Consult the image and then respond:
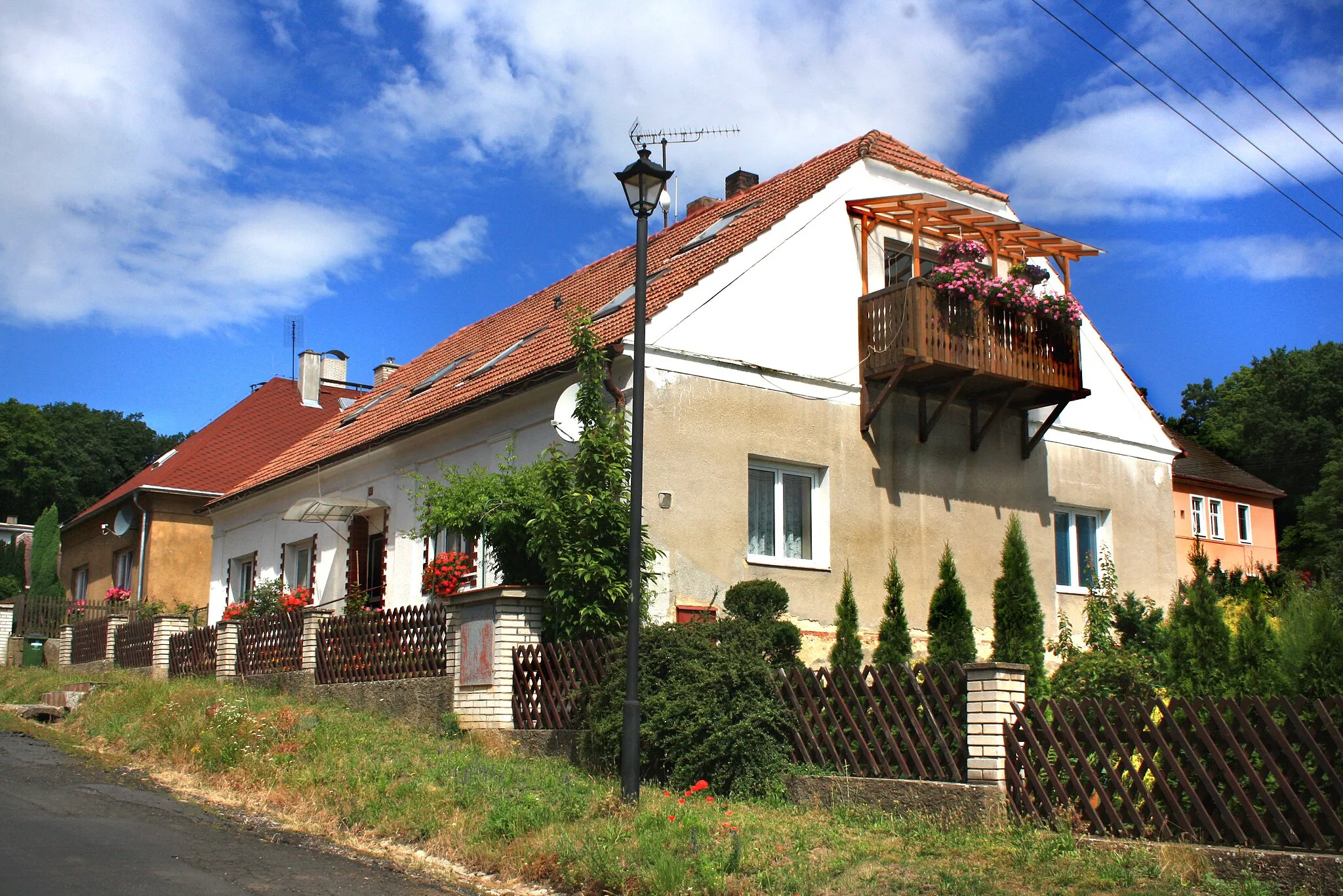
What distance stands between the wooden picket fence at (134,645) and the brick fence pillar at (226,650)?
8.43 ft

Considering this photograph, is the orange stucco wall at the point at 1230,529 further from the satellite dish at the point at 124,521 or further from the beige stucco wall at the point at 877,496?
the satellite dish at the point at 124,521

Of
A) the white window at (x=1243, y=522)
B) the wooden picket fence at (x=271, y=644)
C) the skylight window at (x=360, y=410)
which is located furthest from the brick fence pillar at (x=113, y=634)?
the white window at (x=1243, y=522)

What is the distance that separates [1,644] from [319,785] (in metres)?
18.8

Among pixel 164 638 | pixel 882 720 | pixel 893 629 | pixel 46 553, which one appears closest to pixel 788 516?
pixel 893 629

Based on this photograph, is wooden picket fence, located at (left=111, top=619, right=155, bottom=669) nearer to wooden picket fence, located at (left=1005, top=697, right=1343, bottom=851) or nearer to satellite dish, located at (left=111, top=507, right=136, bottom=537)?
satellite dish, located at (left=111, top=507, right=136, bottom=537)

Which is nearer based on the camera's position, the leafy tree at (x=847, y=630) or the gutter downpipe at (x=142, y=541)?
the leafy tree at (x=847, y=630)

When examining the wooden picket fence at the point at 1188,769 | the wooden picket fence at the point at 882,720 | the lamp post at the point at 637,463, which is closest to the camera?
the wooden picket fence at the point at 1188,769

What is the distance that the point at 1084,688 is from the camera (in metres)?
13.6

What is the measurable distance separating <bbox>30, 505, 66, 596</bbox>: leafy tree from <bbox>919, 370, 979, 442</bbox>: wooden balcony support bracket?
28486 millimetres

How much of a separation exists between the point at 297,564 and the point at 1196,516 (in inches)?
1199

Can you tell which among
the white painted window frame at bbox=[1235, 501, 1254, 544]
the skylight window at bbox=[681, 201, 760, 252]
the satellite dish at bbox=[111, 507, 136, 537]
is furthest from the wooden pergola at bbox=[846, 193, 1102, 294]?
the white painted window frame at bbox=[1235, 501, 1254, 544]

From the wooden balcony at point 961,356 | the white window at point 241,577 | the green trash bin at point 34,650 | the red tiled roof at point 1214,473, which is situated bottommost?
the green trash bin at point 34,650

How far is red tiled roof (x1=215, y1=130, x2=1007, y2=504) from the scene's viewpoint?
16281 millimetres

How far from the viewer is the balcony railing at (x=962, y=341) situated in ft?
51.4
